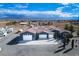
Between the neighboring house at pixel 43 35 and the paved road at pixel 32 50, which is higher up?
the neighboring house at pixel 43 35

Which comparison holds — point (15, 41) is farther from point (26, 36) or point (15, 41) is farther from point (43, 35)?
point (43, 35)

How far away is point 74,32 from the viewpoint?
124 inches

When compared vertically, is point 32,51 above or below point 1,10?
below

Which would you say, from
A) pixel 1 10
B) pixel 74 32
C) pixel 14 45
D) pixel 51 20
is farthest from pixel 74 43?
pixel 1 10

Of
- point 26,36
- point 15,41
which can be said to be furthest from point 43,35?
point 15,41

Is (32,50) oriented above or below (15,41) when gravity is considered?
below

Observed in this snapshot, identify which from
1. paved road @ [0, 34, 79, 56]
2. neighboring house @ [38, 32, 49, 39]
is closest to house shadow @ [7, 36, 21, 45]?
paved road @ [0, 34, 79, 56]

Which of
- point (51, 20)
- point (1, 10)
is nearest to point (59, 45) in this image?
point (51, 20)

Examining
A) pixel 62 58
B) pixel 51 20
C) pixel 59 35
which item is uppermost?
pixel 51 20

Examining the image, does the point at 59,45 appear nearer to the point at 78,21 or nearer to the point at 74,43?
the point at 74,43

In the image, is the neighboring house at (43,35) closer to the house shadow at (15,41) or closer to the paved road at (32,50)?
the paved road at (32,50)

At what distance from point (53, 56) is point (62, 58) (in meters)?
0.12

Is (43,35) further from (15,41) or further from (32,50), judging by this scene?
(15,41)

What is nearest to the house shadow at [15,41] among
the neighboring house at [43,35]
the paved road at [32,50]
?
the paved road at [32,50]
